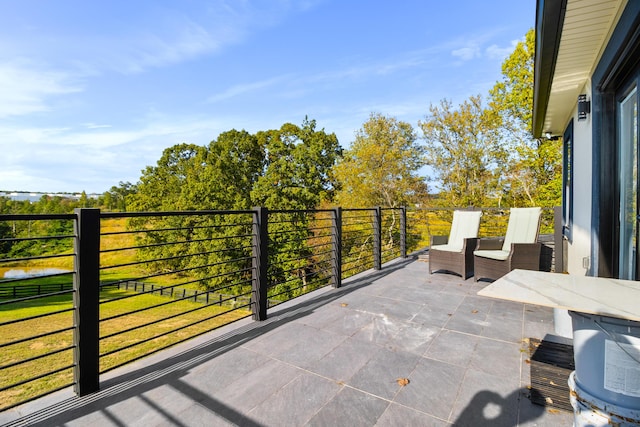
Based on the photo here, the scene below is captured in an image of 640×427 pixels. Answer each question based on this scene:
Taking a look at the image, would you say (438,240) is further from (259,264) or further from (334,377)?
(334,377)

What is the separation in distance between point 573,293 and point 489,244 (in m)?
4.32

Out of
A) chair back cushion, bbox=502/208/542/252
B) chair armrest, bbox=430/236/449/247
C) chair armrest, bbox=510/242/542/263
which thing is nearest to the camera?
chair armrest, bbox=510/242/542/263

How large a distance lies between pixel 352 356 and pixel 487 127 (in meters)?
14.5

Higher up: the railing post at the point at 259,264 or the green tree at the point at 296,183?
the green tree at the point at 296,183

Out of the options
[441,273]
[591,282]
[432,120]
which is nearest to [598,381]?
[591,282]

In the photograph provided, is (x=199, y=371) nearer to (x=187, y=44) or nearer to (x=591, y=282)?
(x=591, y=282)

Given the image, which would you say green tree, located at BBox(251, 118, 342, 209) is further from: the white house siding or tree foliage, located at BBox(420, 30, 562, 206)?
the white house siding

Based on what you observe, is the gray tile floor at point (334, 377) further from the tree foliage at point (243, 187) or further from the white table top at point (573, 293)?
the tree foliage at point (243, 187)

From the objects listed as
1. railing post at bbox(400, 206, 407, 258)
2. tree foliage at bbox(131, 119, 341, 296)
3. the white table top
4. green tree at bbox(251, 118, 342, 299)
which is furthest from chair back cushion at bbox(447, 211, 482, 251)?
green tree at bbox(251, 118, 342, 299)

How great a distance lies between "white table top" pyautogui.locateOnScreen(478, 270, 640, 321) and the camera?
1278 millimetres

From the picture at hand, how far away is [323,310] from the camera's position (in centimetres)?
374

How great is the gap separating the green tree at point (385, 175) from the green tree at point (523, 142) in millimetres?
3808

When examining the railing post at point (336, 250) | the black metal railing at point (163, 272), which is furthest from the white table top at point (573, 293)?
the railing post at point (336, 250)

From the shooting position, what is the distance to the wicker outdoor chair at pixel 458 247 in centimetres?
528
